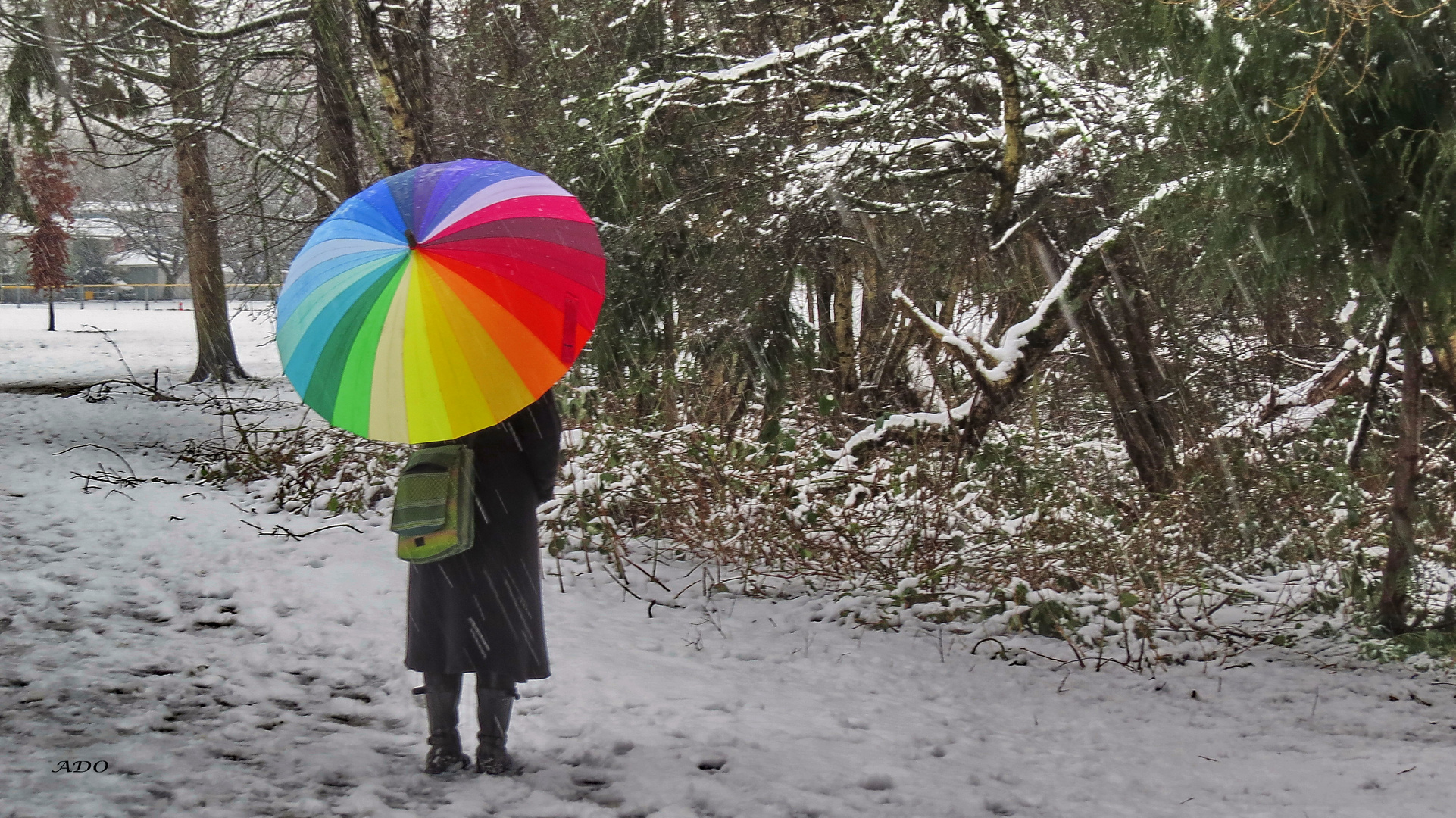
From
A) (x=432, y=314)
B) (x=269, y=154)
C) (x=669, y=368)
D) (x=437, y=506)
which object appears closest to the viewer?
(x=432, y=314)

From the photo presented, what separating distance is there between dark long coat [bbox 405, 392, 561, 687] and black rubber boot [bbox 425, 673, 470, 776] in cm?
9

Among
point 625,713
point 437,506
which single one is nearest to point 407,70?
point 625,713

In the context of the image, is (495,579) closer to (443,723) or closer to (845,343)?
(443,723)

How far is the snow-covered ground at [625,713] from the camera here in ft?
11.6

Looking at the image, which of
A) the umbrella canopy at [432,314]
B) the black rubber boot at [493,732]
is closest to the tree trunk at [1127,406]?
the black rubber boot at [493,732]

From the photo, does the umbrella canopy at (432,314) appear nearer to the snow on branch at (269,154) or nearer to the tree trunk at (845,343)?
the tree trunk at (845,343)

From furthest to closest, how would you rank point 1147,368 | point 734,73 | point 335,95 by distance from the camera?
point 335,95 → point 1147,368 → point 734,73

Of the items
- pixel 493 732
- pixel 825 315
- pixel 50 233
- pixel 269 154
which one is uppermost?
pixel 269 154

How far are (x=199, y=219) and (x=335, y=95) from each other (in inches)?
137

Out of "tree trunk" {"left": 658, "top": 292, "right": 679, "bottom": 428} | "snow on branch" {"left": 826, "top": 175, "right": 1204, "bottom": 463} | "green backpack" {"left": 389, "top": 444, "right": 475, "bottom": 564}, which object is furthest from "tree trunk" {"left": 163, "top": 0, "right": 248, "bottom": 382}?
"green backpack" {"left": 389, "top": 444, "right": 475, "bottom": 564}

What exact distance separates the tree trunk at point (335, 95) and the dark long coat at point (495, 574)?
6438 millimetres

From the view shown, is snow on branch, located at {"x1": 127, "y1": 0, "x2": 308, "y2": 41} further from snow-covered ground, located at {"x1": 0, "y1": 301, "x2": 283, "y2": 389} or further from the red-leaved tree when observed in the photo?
the red-leaved tree

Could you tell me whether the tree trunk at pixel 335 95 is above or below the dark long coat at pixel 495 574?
above

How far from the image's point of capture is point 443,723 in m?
3.57
